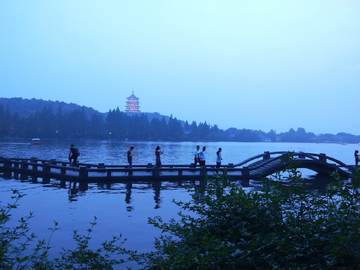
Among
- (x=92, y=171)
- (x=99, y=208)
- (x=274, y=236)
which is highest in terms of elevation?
(x=274, y=236)

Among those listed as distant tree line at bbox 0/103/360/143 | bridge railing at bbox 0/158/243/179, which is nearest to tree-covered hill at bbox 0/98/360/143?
distant tree line at bbox 0/103/360/143

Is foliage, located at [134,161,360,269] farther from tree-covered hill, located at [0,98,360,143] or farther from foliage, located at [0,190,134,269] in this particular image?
tree-covered hill, located at [0,98,360,143]

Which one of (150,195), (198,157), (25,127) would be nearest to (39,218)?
(150,195)

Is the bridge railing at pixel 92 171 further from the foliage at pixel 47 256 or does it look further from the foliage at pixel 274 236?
the foliage at pixel 274 236

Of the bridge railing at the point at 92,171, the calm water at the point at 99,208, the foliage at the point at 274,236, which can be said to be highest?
the foliage at the point at 274,236

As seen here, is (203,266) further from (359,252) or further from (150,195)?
(150,195)

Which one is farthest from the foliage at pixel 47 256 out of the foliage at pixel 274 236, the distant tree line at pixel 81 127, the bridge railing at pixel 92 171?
the distant tree line at pixel 81 127

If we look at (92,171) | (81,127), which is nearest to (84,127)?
(81,127)

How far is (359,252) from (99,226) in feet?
20.9

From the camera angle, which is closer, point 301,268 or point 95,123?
point 301,268

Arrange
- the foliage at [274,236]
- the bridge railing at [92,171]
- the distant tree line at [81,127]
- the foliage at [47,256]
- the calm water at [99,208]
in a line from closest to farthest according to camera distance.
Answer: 1. the foliage at [274,236]
2. the foliage at [47,256]
3. the calm water at [99,208]
4. the bridge railing at [92,171]
5. the distant tree line at [81,127]

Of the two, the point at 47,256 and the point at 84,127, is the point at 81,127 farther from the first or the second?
the point at 47,256

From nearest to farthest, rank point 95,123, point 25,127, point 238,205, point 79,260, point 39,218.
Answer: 1. point 79,260
2. point 238,205
3. point 39,218
4. point 25,127
5. point 95,123

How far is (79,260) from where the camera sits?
4.80 m
